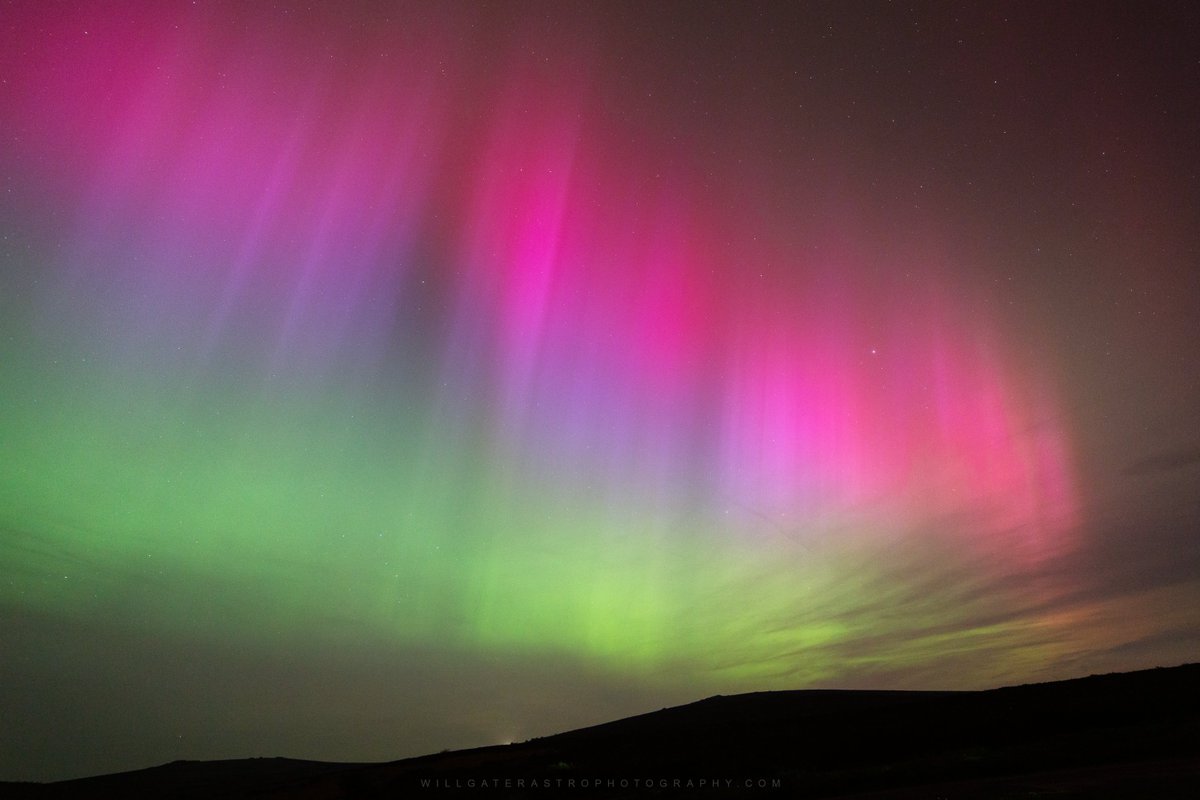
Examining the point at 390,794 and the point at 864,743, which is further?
the point at 390,794

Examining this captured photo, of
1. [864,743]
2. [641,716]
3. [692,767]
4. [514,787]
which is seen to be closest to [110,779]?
[641,716]

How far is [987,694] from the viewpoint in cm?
5406

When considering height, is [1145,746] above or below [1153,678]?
below

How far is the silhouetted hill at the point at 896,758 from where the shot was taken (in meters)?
20.3

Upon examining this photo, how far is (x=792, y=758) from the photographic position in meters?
38.2

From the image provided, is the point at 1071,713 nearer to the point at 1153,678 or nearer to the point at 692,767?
the point at 1153,678

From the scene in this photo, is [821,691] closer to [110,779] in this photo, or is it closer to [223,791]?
[223,791]

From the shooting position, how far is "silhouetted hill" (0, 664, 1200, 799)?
20.3 m

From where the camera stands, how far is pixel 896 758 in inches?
1357

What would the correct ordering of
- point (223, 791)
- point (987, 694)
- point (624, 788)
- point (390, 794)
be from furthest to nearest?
1. point (223, 791)
2. point (987, 694)
3. point (390, 794)
4. point (624, 788)

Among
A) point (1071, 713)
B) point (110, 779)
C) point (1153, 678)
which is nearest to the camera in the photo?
point (1071, 713)

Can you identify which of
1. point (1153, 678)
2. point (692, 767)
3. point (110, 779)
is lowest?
point (110, 779)

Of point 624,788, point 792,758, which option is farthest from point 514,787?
point 792,758

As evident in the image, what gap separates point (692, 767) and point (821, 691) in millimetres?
70197
